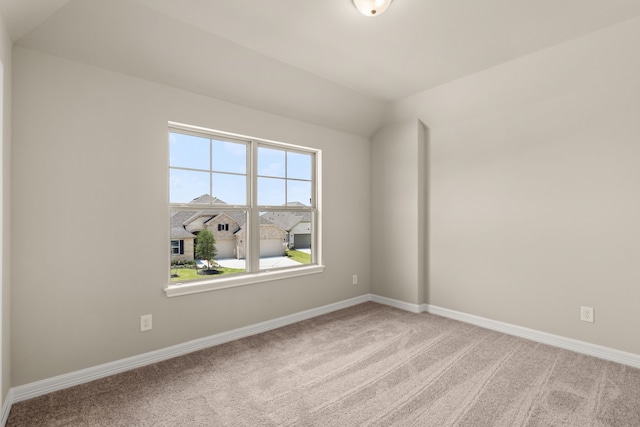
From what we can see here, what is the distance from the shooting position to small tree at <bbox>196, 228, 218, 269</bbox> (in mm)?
3029

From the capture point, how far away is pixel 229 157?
319 cm

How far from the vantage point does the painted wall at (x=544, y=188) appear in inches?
102

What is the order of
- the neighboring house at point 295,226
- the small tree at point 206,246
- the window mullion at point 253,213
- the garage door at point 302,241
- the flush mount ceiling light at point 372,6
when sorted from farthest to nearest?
the garage door at point 302,241 → the neighboring house at point 295,226 → the window mullion at point 253,213 → the small tree at point 206,246 → the flush mount ceiling light at point 372,6

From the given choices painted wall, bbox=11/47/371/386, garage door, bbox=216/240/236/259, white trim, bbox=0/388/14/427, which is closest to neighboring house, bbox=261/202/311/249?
garage door, bbox=216/240/236/259

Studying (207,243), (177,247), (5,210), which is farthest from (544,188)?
(5,210)

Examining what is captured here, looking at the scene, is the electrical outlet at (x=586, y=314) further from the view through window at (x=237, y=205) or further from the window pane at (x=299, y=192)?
the window pane at (x=299, y=192)

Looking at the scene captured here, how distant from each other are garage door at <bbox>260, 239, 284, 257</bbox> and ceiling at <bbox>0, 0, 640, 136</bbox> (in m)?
1.45

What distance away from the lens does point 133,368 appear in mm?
2477

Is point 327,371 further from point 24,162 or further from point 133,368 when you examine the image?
point 24,162

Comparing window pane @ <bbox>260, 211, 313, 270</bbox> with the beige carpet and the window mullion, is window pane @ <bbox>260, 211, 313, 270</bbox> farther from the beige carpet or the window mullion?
the beige carpet

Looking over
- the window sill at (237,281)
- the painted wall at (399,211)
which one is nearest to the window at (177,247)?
the window sill at (237,281)

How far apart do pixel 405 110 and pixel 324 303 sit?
8.40 ft

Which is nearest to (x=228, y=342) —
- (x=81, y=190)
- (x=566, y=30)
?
(x=81, y=190)

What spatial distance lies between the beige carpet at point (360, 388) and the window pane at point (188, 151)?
5.53ft
